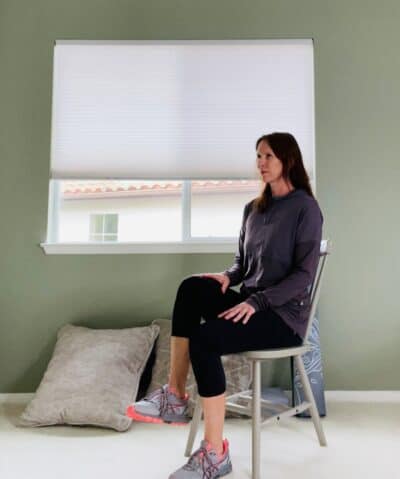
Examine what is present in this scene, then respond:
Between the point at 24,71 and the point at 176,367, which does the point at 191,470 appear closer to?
the point at 176,367

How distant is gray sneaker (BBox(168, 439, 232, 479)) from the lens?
1398 millimetres

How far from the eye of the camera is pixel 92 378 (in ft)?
6.77

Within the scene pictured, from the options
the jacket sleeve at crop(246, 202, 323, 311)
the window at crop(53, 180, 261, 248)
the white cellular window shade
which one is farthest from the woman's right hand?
the white cellular window shade

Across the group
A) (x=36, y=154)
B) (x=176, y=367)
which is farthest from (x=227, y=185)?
(x=176, y=367)

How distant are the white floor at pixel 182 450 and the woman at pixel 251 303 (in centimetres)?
23

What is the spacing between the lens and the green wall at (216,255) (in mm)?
2426

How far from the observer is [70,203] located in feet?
8.56

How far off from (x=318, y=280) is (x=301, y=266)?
195 mm

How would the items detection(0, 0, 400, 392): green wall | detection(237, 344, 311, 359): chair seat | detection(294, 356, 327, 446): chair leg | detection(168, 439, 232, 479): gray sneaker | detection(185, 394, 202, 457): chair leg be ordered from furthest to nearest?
detection(0, 0, 400, 392): green wall < detection(294, 356, 327, 446): chair leg < detection(185, 394, 202, 457): chair leg < detection(237, 344, 311, 359): chair seat < detection(168, 439, 232, 479): gray sneaker

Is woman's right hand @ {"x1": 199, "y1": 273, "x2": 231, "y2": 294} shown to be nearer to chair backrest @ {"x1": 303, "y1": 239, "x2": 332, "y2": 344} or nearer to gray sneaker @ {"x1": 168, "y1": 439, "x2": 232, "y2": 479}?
chair backrest @ {"x1": 303, "y1": 239, "x2": 332, "y2": 344}

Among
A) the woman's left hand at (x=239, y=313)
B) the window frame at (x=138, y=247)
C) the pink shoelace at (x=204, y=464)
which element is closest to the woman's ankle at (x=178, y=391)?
the pink shoelace at (x=204, y=464)

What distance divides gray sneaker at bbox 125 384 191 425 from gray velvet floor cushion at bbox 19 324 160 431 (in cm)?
45

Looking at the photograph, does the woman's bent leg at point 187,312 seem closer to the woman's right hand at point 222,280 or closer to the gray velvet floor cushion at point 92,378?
the woman's right hand at point 222,280

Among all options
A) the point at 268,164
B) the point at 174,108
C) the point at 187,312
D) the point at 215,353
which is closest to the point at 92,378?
the point at 187,312
